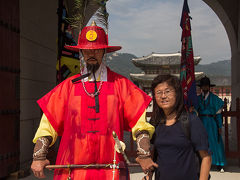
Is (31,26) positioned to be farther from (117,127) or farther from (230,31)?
(230,31)

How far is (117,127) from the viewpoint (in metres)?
1.88

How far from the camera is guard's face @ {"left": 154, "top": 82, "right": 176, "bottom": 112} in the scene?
5.87ft

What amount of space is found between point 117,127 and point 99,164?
1.03ft

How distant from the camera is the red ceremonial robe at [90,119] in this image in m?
1.82

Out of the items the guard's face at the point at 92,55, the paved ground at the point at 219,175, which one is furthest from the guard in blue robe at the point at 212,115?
the guard's face at the point at 92,55

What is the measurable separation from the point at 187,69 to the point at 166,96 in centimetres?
272

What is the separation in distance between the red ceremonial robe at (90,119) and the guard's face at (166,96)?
20cm

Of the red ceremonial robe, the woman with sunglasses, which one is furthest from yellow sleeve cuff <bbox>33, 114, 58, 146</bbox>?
the woman with sunglasses

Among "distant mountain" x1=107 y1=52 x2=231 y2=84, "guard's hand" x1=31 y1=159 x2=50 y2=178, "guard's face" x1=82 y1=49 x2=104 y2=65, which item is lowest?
"guard's hand" x1=31 y1=159 x2=50 y2=178
